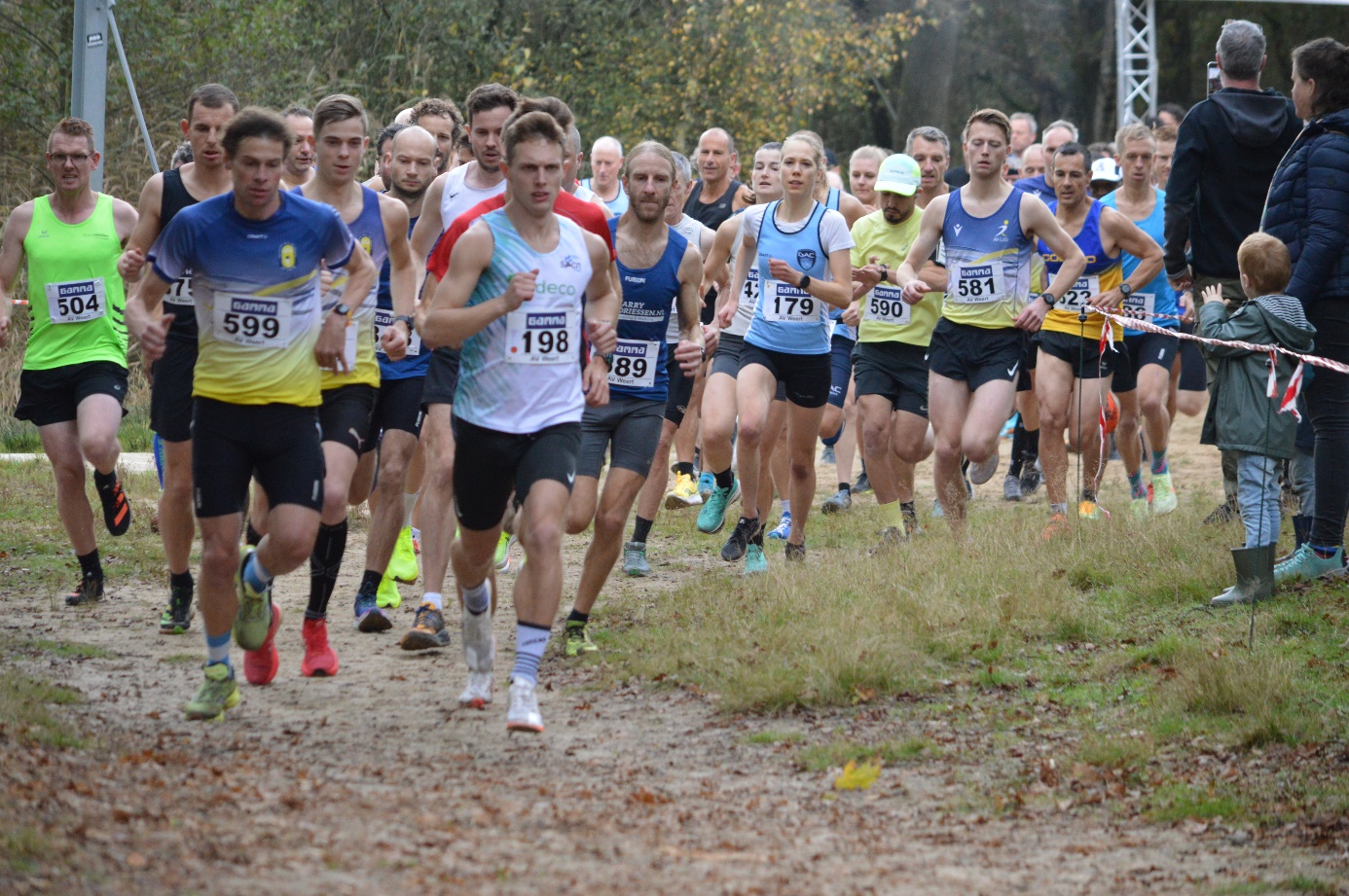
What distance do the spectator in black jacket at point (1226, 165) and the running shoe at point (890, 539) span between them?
1.88 metres

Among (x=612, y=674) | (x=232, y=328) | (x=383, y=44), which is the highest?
(x=383, y=44)

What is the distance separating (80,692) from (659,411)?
271 centimetres

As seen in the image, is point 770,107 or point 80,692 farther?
point 770,107

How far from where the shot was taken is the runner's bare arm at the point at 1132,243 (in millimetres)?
9758

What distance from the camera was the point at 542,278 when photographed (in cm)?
565

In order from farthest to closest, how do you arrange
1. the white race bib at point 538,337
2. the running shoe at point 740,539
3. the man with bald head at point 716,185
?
the man with bald head at point 716,185, the running shoe at point 740,539, the white race bib at point 538,337

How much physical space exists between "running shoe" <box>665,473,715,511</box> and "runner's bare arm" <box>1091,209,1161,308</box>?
309 centimetres

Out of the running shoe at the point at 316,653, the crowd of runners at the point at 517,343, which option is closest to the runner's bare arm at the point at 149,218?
the crowd of runners at the point at 517,343

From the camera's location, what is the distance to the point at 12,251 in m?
7.88

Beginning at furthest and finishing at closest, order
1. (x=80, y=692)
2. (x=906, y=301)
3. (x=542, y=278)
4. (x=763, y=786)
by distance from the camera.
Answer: (x=906, y=301)
(x=80, y=692)
(x=542, y=278)
(x=763, y=786)

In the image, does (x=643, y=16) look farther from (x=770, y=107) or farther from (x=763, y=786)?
(x=763, y=786)

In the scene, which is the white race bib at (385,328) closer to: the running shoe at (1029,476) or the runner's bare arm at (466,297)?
the runner's bare arm at (466,297)

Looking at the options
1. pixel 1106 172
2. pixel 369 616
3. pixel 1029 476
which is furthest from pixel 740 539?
pixel 1106 172

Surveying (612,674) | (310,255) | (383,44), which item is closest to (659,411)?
(612,674)
